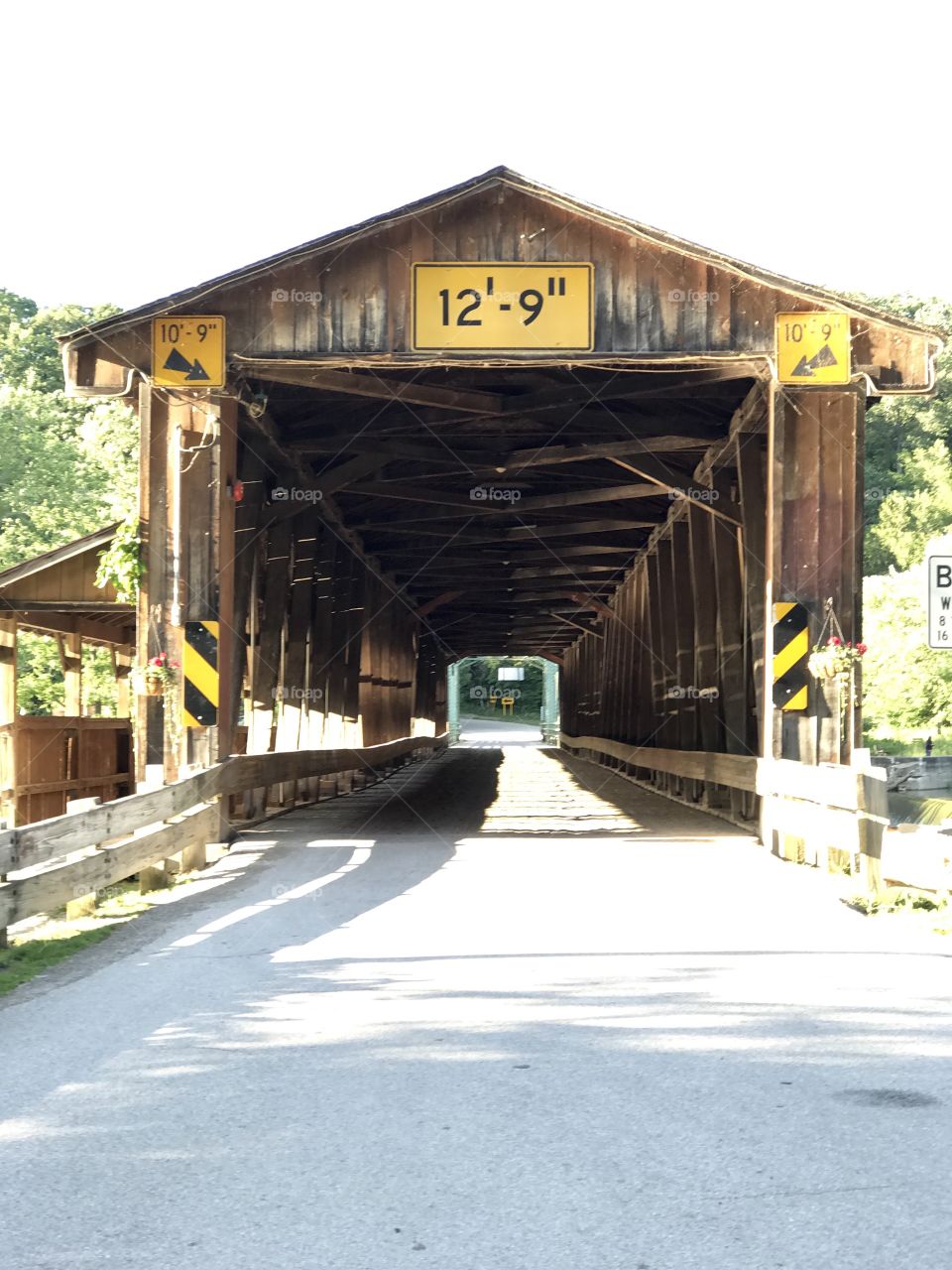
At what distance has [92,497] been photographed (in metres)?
51.7

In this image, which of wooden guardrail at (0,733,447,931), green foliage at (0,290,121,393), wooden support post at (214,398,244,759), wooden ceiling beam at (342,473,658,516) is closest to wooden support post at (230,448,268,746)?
wooden guardrail at (0,733,447,931)

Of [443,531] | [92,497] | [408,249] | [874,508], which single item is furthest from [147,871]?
[874,508]

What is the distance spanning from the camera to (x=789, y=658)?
41.4ft

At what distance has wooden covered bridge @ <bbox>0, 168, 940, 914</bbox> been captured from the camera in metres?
12.7

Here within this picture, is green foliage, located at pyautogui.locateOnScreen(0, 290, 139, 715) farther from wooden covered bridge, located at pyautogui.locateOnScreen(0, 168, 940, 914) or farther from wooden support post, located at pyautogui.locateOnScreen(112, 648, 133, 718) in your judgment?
wooden covered bridge, located at pyautogui.locateOnScreen(0, 168, 940, 914)

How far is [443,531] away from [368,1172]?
21223 mm

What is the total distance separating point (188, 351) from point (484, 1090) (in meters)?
9.36

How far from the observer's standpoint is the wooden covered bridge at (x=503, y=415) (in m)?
12.7

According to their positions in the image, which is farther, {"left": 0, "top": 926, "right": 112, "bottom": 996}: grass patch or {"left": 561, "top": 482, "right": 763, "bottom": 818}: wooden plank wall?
{"left": 561, "top": 482, "right": 763, "bottom": 818}: wooden plank wall

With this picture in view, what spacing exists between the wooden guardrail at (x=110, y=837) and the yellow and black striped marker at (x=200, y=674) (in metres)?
0.46

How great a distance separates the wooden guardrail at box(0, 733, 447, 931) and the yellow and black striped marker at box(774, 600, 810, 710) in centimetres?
469

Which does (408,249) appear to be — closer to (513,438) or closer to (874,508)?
(513,438)

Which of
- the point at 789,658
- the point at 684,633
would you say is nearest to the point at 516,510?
the point at 684,633

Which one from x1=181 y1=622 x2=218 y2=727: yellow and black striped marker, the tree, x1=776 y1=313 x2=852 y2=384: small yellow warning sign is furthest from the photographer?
the tree
